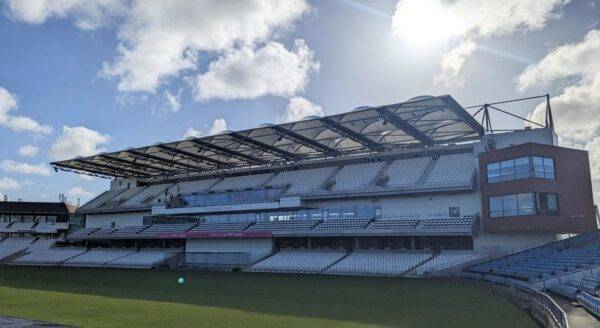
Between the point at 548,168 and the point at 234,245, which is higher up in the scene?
the point at 548,168

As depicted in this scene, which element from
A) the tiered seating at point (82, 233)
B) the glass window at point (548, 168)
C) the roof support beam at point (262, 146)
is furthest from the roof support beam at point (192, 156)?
the glass window at point (548, 168)

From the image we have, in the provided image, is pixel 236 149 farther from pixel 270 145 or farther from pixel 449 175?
pixel 449 175

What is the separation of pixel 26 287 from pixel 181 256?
2682cm

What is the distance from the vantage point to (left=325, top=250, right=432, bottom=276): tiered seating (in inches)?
1607

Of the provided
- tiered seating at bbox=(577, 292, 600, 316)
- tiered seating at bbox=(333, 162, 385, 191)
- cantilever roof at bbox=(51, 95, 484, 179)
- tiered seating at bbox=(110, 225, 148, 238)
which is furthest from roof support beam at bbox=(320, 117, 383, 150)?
tiered seating at bbox=(110, 225, 148, 238)

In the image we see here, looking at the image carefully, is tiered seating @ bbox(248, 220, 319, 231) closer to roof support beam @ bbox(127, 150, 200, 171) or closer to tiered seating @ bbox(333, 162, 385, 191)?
tiered seating @ bbox(333, 162, 385, 191)

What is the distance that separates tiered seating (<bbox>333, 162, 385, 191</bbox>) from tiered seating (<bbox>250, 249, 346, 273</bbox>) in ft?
23.8

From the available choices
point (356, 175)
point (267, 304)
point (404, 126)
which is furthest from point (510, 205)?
point (267, 304)

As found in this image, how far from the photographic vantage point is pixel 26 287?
3341 centimetres

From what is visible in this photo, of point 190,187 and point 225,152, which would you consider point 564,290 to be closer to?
point 225,152

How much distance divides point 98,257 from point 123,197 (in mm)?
13056

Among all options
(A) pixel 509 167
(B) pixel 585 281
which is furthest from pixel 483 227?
(B) pixel 585 281

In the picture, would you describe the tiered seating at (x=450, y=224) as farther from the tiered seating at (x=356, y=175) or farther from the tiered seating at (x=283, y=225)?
the tiered seating at (x=283, y=225)

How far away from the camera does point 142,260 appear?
58.9 meters
